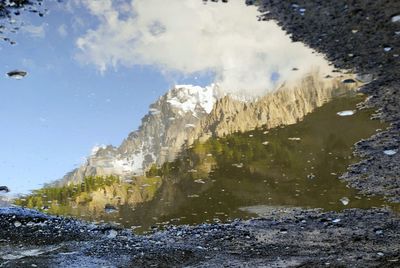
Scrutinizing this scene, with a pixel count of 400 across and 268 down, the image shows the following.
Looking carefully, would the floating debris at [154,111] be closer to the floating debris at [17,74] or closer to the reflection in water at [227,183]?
Answer: the reflection in water at [227,183]

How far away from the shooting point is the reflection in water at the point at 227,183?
22.0 ft

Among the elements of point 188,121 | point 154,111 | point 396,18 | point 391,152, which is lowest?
point 391,152

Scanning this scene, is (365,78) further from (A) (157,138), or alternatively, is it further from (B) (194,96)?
(A) (157,138)

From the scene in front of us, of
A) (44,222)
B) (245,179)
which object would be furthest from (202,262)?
(44,222)

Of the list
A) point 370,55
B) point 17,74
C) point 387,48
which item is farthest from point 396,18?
point 17,74

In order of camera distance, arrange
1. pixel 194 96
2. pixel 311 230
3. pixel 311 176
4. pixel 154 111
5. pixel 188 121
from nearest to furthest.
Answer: pixel 311 230 → pixel 311 176 → pixel 154 111 → pixel 188 121 → pixel 194 96

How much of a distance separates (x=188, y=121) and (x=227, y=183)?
1.38 metres

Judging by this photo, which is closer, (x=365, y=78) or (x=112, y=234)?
(x=365, y=78)

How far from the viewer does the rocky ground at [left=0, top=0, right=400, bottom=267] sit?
18.9 ft

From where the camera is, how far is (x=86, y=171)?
7465 mm

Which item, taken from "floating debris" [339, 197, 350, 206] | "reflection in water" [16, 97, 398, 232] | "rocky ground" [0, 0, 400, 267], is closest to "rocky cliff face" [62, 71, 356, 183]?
"reflection in water" [16, 97, 398, 232]

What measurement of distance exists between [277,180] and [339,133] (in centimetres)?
128

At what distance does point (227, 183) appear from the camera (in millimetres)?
7027

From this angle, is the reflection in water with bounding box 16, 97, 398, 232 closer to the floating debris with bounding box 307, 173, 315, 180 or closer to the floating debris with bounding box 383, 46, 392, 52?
the floating debris with bounding box 307, 173, 315, 180
